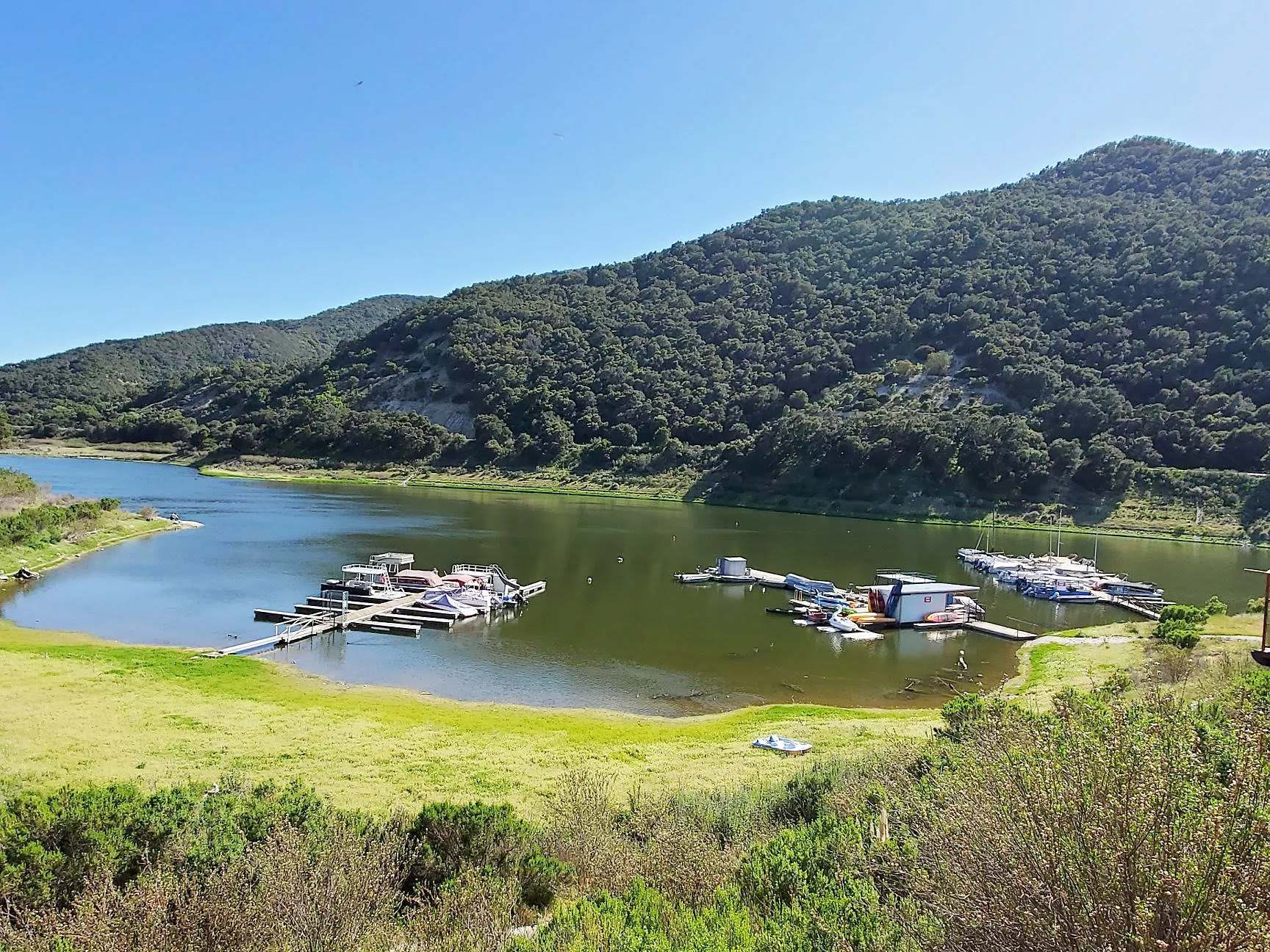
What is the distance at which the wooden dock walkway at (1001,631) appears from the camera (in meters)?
32.5

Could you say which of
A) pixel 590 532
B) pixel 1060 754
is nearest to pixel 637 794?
pixel 1060 754

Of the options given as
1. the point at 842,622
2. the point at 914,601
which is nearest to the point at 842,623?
the point at 842,622

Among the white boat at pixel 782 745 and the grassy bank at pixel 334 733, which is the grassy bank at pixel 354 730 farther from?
the white boat at pixel 782 745

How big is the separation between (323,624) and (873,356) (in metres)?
98.7

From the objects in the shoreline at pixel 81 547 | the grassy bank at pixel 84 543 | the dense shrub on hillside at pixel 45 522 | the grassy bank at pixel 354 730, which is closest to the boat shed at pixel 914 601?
the grassy bank at pixel 354 730

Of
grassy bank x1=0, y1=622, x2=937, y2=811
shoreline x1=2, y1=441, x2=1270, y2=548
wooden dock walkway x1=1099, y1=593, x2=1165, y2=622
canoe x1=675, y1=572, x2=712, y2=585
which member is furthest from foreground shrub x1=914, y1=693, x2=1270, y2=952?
shoreline x1=2, y1=441, x2=1270, y2=548

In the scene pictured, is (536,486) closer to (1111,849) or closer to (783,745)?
(783,745)

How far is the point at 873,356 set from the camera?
4454 inches

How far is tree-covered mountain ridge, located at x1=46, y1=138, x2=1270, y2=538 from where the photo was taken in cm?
8069

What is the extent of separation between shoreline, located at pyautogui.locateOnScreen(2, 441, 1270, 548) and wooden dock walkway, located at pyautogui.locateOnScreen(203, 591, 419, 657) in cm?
5474

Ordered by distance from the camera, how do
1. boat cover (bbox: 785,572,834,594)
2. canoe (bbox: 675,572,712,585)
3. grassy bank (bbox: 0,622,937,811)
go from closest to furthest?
grassy bank (bbox: 0,622,937,811) < boat cover (bbox: 785,572,834,594) < canoe (bbox: 675,572,712,585)

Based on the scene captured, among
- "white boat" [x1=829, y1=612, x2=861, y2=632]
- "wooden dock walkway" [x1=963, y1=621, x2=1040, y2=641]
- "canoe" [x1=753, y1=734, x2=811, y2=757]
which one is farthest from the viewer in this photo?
"white boat" [x1=829, y1=612, x2=861, y2=632]

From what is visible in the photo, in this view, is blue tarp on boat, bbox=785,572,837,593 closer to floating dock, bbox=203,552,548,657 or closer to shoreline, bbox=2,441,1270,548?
floating dock, bbox=203,552,548,657

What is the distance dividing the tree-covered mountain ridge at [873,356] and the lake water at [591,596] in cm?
1617
